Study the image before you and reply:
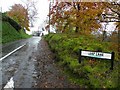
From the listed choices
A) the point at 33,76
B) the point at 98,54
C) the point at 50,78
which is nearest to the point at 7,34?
the point at 33,76

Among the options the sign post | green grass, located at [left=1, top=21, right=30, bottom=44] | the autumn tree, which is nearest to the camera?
the sign post

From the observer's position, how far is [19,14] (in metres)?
57.1

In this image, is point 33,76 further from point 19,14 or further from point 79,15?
point 19,14

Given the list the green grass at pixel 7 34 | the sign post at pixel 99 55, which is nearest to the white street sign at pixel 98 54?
the sign post at pixel 99 55

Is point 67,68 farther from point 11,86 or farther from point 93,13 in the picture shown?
point 93,13

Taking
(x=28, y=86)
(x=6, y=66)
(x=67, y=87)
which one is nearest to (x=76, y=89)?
(x=67, y=87)

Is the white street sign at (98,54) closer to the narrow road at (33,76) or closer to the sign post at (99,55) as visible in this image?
the sign post at (99,55)

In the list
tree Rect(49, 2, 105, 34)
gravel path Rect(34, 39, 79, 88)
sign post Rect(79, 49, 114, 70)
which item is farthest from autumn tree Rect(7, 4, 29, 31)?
sign post Rect(79, 49, 114, 70)

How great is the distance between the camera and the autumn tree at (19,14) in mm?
55938

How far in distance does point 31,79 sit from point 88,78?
7.43 feet

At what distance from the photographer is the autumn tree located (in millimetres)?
55938

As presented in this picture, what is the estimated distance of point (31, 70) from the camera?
9.87 m

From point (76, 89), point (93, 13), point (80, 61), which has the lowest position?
point (76, 89)

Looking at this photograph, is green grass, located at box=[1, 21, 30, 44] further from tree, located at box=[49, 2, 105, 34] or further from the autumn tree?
the autumn tree
